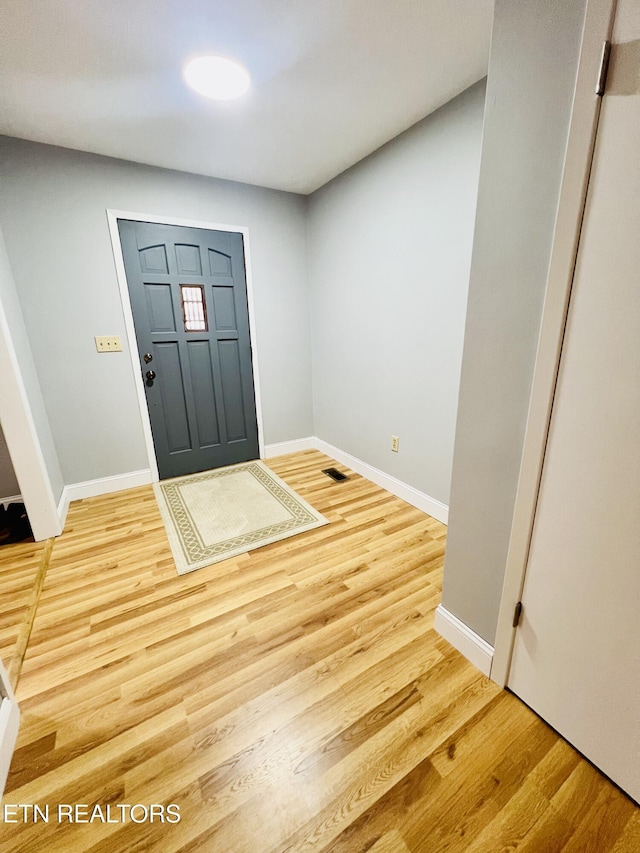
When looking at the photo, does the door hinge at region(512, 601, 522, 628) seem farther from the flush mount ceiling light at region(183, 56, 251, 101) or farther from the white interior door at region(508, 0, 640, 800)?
the flush mount ceiling light at region(183, 56, 251, 101)

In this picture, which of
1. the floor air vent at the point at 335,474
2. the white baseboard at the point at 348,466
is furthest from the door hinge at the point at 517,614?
the floor air vent at the point at 335,474

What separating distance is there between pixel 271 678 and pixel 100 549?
135 cm

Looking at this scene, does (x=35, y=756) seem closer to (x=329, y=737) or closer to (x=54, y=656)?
(x=54, y=656)

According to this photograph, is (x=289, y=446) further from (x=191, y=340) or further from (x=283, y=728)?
(x=283, y=728)

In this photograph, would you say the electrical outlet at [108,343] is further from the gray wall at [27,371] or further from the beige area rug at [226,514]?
the beige area rug at [226,514]

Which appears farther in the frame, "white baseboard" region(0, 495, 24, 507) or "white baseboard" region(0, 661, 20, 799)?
"white baseboard" region(0, 495, 24, 507)

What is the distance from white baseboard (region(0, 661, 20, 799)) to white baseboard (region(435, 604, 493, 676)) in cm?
143

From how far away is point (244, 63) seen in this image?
1409mm

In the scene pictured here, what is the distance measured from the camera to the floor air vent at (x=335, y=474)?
2.75m

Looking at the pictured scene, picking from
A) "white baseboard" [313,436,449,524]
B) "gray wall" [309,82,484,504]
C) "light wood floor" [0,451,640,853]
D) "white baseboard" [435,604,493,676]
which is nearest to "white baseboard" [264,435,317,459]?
"white baseboard" [313,436,449,524]

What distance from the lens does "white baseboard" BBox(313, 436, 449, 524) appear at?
6.93 ft

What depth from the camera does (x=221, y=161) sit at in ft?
7.35

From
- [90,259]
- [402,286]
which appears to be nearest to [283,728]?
[402,286]

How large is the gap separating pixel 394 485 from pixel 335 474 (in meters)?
0.58
